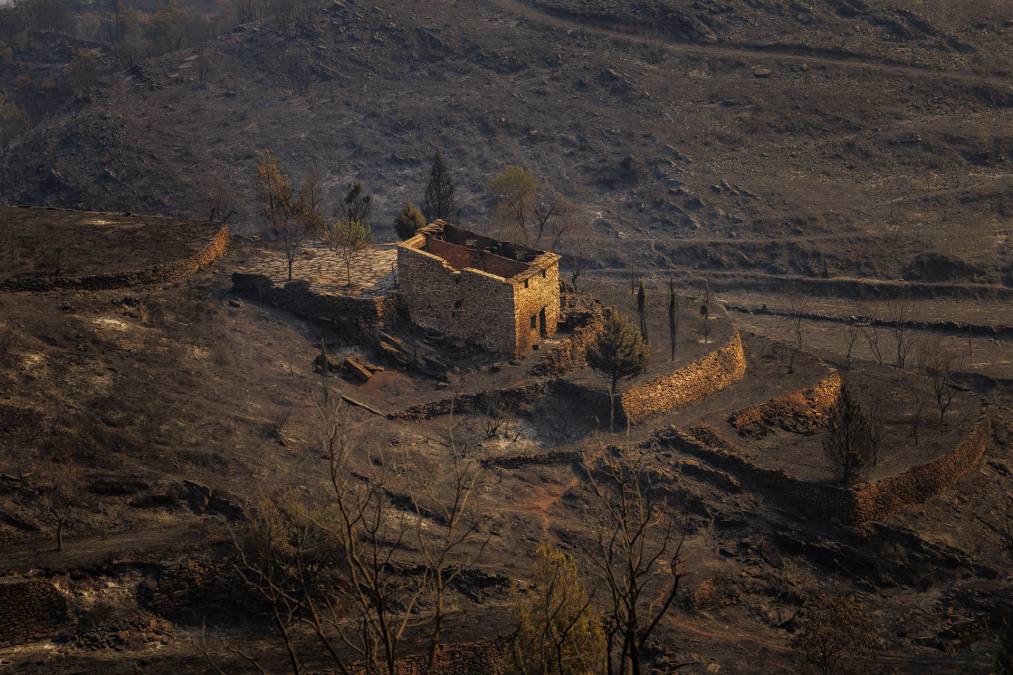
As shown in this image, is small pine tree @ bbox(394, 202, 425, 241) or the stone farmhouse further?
small pine tree @ bbox(394, 202, 425, 241)

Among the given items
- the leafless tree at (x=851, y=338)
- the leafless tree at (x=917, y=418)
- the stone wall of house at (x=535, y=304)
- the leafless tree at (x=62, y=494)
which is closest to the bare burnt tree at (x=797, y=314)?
the leafless tree at (x=851, y=338)

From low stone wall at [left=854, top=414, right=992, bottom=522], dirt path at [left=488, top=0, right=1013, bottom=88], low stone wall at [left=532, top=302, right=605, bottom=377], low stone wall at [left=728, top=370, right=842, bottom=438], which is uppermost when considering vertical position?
dirt path at [left=488, top=0, right=1013, bottom=88]

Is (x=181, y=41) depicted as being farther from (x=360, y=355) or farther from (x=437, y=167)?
(x=360, y=355)

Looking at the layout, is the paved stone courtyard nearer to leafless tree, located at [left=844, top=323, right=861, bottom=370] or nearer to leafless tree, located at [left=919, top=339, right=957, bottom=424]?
leafless tree, located at [left=844, top=323, right=861, bottom=370]

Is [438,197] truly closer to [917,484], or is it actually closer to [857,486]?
[857,486]

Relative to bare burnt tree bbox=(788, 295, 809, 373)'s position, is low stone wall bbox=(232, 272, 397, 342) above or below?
above

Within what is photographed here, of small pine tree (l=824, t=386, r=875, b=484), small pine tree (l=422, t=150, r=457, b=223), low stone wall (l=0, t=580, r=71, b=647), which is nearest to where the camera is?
low stone wall (l=0, t=580, r=71, b=647)

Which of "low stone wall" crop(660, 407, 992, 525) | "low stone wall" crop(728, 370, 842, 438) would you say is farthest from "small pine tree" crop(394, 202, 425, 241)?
"low stone wall" crop(728, 370, 842, 438)
